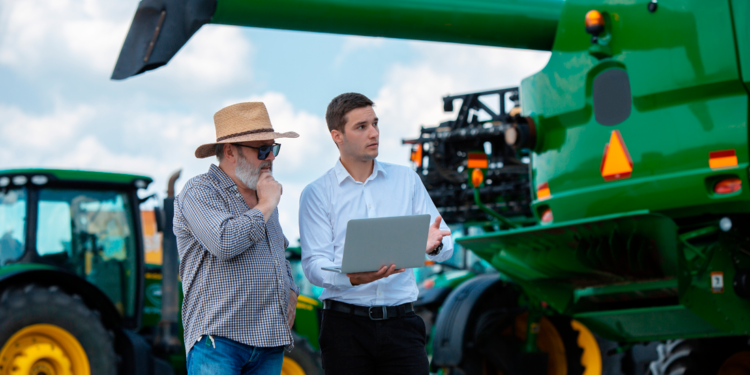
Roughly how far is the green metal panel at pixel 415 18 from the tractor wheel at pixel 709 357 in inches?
93.4

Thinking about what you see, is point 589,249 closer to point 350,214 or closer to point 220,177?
point 350,214

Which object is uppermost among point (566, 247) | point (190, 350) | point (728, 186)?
point (728, 186)

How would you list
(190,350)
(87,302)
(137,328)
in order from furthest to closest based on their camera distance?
(137,328)
(87,302)
(190,350)

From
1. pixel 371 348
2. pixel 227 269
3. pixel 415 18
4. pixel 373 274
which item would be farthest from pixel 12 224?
pixel 373 274

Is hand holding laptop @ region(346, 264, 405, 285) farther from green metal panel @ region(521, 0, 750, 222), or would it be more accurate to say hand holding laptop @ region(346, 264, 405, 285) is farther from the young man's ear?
green metal panel @ region(521, 0, 750, 222)

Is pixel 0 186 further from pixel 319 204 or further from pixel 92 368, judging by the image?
pixel 319 204

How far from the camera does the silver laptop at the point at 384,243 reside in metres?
3.06

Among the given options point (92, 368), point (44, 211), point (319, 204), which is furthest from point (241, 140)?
point (44, 211)

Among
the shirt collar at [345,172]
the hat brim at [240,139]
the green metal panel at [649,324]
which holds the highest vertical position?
the hat brim at [240,139]

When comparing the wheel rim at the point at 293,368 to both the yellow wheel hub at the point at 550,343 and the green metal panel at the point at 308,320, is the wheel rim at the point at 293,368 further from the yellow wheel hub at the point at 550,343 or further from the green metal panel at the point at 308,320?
the yellow wheel hub at the point at 550,343

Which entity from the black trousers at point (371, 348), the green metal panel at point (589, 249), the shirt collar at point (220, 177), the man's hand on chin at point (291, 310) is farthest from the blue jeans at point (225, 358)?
the green metal panel at point (589, 249)

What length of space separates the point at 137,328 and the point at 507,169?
4944 millimetres

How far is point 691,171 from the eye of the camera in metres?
4.61

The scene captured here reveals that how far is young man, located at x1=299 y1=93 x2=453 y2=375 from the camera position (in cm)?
334
